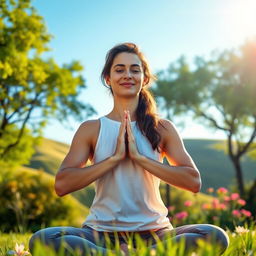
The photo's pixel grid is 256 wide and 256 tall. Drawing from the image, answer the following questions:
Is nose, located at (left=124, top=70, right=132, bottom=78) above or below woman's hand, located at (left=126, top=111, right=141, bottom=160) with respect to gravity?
above

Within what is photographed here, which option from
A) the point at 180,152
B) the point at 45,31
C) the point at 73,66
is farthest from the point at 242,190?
the point at 180,152

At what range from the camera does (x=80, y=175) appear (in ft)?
10.8

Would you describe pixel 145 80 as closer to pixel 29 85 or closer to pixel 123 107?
pixel 123 107

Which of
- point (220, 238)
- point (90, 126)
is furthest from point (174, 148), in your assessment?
point (220, 238)

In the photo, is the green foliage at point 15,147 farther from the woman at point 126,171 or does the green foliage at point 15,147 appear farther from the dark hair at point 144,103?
the woman at point 126,171

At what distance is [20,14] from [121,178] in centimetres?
1640

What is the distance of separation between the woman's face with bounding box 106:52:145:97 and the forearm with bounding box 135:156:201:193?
0.67 m

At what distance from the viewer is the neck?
3719 mm

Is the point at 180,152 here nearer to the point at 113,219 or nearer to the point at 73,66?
the point at 113,219

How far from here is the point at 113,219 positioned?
10.8ft

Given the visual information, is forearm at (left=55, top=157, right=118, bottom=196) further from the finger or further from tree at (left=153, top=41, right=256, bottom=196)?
tree at (left=153, top=41, right=256, bottom=196)

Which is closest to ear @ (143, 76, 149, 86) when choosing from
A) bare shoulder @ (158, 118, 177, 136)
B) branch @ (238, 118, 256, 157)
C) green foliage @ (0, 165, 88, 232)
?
bare shoulder @ (158, 118, 177, 136)

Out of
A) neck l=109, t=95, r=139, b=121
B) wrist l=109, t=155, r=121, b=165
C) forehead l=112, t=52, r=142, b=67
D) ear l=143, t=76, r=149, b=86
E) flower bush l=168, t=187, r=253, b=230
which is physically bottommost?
flower bush l=168, t=187, r=253, b=230

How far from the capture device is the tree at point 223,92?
84.9 feet
